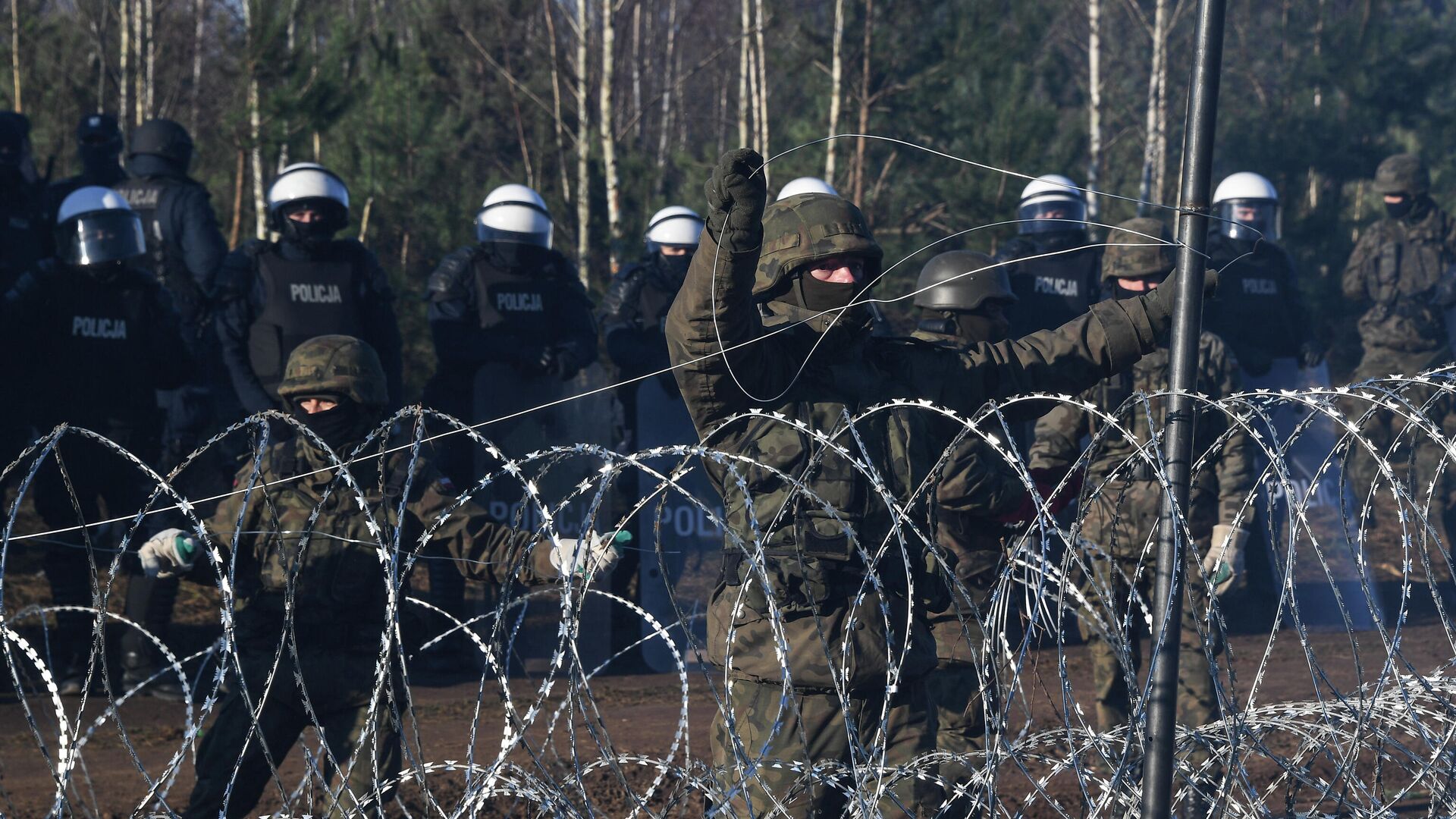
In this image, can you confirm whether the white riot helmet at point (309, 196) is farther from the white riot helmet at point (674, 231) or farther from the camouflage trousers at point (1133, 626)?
the camouflage trousers at point (1133, 626)

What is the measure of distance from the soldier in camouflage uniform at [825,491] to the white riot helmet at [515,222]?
13.8 feet

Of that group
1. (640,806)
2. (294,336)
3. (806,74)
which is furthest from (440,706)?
(806,74)

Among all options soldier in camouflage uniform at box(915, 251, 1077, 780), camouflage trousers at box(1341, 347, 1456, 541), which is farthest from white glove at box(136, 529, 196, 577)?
camouflage trousers at box(1341, 347, 1456, 541)

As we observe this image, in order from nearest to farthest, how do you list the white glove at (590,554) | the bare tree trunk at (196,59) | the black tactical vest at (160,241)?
1. the white glove at (590,554)
2. the black tactical vest at (160,241)
3. the bare tree trunk at (196,59)

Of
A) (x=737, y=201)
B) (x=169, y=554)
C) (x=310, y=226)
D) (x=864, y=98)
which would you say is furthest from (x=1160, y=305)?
(x=864, y=98)

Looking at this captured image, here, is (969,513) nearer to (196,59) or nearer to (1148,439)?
(1148,439)

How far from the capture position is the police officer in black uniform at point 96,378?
664 cm

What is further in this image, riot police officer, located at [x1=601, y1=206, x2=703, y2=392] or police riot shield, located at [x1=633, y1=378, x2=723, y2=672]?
riot police officer, located at [x1=601, y1=206, x2=703, y2=392]

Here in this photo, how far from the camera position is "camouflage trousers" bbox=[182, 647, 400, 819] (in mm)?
4070

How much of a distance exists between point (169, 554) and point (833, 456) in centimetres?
181

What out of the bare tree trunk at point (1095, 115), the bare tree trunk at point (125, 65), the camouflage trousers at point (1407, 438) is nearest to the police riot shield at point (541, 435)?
the camouflage trousers at point (1407, 438)

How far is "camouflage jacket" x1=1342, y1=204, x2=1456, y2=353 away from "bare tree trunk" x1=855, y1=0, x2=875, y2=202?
381 cm

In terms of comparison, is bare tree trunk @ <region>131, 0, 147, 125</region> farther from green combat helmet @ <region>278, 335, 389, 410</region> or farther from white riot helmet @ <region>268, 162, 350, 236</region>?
green combat helmet @ <region>278, 335, 389, 410</region>

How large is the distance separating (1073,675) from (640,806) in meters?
4.84
